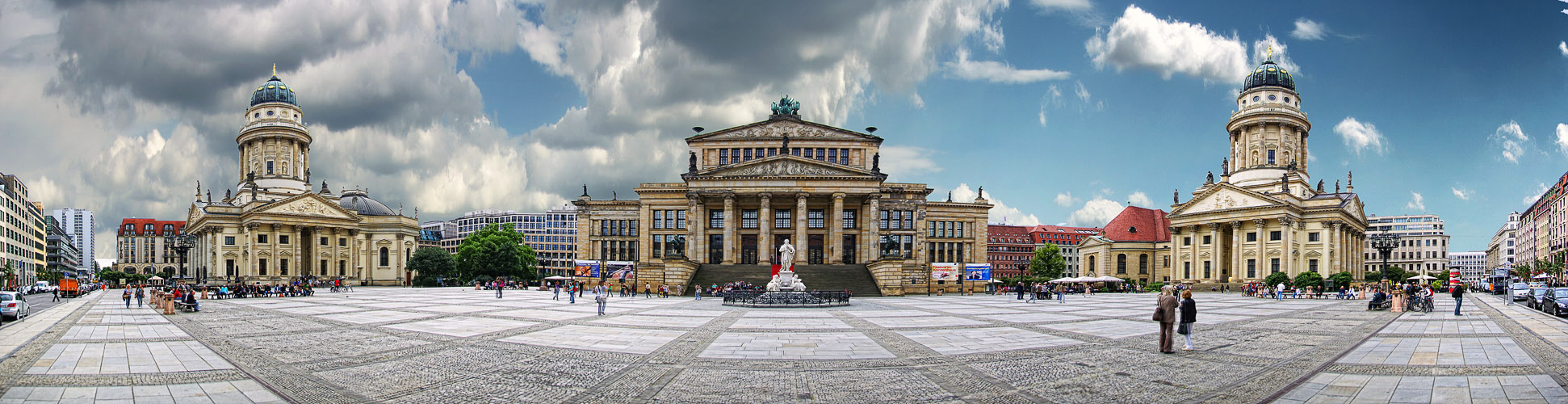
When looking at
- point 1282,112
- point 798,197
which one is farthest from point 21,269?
point 1282,112

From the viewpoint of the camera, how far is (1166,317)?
16891 mm

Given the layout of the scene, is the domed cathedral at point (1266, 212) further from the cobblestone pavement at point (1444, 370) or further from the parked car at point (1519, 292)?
the cobblestone pavement at point (1444, 370)

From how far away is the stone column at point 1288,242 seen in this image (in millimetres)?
79188

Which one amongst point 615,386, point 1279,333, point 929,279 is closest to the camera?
point 615,386

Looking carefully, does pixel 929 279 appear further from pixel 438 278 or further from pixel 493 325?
pixel 438 278

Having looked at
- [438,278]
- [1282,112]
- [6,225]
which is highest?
[1282,112]

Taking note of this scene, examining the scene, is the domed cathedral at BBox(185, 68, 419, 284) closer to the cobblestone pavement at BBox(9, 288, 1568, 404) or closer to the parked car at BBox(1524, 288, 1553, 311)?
the cobblestone pavement at BBox(9, 288, 1568, 404)

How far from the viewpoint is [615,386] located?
12.7 meters

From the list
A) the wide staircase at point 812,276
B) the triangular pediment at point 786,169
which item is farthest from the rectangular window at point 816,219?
the wide staircase at point 812,276

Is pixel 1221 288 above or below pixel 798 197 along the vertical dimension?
below

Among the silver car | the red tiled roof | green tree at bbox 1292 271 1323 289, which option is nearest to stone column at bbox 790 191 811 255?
green tree at bbox 1292 271 1323 289

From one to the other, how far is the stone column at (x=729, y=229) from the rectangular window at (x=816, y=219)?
6.70m

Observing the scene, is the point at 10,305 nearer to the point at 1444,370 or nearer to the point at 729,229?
the point at 1444,370

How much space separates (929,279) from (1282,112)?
54.0 metres
